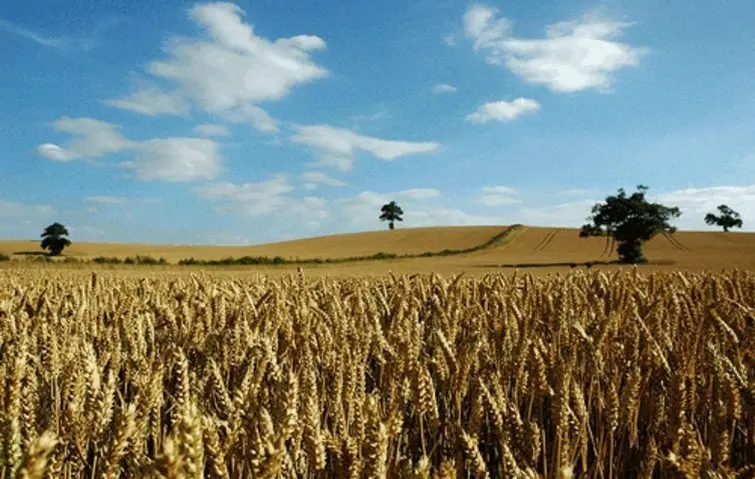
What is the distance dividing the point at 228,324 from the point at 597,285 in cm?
373

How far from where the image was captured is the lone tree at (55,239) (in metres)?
70.6

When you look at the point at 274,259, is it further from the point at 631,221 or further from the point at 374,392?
the point at 374,392

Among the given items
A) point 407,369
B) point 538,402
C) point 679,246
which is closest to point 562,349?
point 538,402

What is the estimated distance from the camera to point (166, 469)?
0.79 metres

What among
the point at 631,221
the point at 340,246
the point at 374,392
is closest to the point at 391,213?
the point at 340,246

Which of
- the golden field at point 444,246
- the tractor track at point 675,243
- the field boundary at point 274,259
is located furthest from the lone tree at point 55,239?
the tractor track at point 675,243

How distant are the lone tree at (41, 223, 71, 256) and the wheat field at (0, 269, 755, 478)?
A: 75.2 metres

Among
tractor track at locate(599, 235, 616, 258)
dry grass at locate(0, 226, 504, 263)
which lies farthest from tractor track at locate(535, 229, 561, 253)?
dry grass at locate(0, 226, 504, 263)

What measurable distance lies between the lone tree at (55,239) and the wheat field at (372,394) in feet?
247

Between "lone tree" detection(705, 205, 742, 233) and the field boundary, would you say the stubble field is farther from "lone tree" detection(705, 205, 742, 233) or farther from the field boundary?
"lone tree" detection(705, 205, 742, 233)

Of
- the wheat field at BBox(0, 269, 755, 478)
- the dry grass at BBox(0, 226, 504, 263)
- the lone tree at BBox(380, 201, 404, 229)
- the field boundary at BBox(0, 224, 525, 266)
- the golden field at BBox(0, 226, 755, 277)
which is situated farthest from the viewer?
the lone tree at BBox(380, 201, 404, 229)

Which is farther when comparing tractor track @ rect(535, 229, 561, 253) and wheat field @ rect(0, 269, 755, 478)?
tractor track @ rect(535, 229, 561, 253)

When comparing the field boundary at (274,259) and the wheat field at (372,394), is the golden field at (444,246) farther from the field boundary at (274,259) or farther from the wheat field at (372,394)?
the wheat field at (372,394)

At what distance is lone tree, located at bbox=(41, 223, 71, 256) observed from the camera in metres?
70.6
